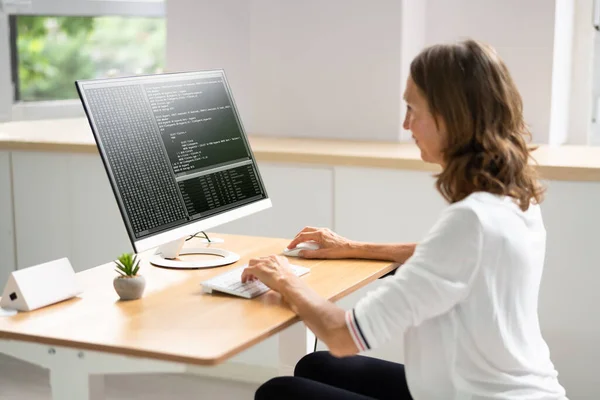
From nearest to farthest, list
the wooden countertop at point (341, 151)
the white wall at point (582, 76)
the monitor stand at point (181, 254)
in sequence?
the monitor stand at point (181, 254), the wooden countertop at point (341, 151), the white wall at point (582, 76)

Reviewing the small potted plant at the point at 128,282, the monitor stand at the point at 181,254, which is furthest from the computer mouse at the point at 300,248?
the small potted plant at the point at 128,282

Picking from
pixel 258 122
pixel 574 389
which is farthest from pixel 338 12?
pixel 574 389

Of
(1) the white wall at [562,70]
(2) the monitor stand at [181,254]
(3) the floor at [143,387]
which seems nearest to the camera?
(2) the monitor stand at [181,254]

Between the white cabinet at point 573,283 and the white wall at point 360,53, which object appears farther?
the white wall at point 360,53

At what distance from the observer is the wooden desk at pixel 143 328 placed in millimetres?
1637

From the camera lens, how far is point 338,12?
135 inches

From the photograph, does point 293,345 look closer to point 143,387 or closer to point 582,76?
point 143,387

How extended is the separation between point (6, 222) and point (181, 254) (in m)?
1.54

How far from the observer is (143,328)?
5.72 feet

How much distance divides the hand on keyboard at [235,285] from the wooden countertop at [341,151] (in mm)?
1024

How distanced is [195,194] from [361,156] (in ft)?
3.07

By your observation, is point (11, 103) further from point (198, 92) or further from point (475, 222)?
point (475, 222)

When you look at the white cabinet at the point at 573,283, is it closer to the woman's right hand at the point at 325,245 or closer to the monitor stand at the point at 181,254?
the woman's right hand at the point at 325,245

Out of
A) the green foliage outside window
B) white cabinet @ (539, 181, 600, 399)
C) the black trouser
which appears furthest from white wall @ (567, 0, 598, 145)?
the green foliage outside window
